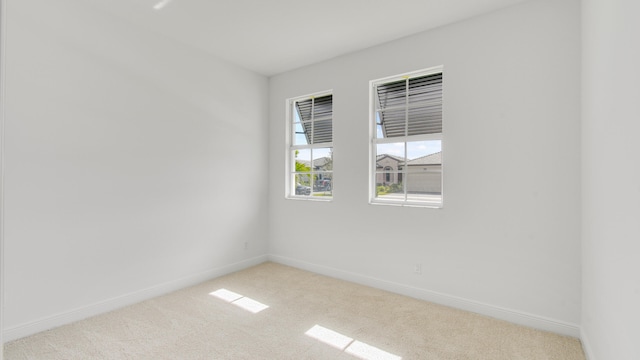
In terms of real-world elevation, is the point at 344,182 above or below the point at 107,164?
below

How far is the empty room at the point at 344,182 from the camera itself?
2.23 meters

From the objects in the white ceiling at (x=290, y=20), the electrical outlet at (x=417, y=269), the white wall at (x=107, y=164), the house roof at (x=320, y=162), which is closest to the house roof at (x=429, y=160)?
the electrical outlet at (x=417, y=269)

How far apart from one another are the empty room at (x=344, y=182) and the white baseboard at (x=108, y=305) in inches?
0.6

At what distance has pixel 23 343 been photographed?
229 cm

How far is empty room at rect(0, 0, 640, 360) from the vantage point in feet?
7.32

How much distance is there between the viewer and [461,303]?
2.90 meters

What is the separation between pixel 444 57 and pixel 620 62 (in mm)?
1649

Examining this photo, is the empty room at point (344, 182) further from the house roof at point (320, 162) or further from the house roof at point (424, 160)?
the house roof at point (320, 162)

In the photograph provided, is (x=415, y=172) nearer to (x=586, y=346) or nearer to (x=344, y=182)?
(x=344, y=182)

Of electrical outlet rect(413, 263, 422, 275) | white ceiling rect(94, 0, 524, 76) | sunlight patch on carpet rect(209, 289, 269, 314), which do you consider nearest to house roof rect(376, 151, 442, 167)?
electrical outlet rect(413, 263, 422, 275)

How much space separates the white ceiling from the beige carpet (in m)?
2.72

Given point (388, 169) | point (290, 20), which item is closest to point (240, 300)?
point (388, 169)

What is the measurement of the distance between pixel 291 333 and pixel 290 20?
2.79 m

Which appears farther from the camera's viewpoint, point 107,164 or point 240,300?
point 240,300
